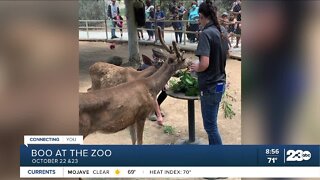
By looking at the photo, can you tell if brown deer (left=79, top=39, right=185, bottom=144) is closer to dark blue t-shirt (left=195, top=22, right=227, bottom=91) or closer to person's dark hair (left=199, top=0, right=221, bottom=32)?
dark blue t-shirt (left=195, top=22, right=227, bottom=91)

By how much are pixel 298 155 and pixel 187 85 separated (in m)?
1.42

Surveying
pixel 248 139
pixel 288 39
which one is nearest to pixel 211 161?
pixel 248 139

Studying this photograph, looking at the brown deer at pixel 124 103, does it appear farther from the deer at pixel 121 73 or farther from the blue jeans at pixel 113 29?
the blue jeans at pixel 113 29

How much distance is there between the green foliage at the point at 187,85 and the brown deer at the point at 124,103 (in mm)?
135

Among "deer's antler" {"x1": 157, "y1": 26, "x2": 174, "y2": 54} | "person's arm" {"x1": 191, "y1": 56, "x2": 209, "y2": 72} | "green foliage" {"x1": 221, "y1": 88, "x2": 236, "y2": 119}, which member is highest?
"deer's antler" {"x1": 157, "y1": 26, "x2": 174, "y2": 54}

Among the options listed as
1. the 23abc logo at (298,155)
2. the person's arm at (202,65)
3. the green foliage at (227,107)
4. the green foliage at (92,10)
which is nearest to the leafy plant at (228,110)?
the green foliage at (227,107)

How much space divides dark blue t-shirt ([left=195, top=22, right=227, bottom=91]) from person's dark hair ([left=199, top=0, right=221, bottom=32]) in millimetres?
63

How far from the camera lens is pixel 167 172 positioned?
8.56ft

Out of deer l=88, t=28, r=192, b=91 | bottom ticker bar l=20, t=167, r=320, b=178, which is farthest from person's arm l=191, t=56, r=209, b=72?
bottom ticker bar l=20, t=167, r=320, b=178

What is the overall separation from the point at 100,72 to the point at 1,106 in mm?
1194

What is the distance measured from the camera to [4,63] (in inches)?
102

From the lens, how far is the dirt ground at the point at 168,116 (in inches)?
115

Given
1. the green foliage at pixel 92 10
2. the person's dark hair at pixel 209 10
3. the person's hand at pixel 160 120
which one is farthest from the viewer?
the person's hand at pixel 160 120

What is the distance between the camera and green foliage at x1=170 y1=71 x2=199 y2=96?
12.4 ft
